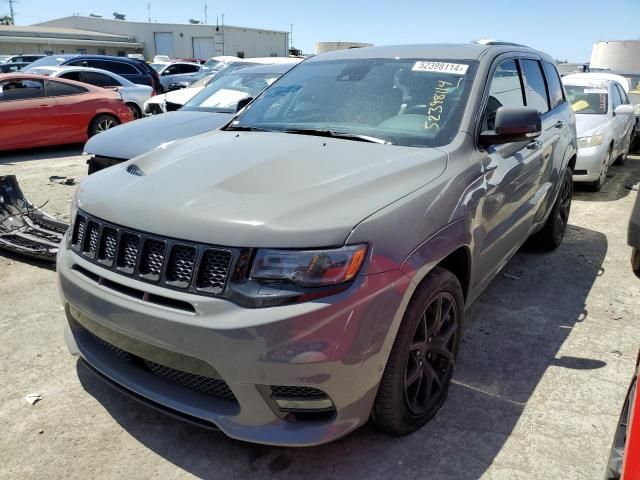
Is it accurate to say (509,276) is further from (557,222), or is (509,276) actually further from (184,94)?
(184,94)

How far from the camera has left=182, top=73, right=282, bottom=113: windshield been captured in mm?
6629

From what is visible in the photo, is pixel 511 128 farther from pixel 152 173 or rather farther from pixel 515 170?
pixel 152 173

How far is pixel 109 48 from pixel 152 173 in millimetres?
54279

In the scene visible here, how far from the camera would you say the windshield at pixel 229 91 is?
6629mm

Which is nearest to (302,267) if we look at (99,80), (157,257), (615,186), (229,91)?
(157,257)

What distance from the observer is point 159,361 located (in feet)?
7.27

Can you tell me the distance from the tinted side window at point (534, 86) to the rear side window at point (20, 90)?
28.0ft

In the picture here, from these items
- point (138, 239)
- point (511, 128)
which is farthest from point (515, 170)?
point (138, 239)

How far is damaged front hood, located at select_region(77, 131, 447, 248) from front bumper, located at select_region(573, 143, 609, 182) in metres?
5.58

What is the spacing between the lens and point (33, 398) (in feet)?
9.43

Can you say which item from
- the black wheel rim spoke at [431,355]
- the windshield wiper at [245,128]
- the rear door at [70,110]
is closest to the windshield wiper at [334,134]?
the windshield wiper at [245,128]

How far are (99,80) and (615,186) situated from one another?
10.4 metres

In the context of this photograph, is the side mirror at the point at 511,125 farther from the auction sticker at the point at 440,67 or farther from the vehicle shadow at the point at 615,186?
the vehicle shadow at the point at 615,186

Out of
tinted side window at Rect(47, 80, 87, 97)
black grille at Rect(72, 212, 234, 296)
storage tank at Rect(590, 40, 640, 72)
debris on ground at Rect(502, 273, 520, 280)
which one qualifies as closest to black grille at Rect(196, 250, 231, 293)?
black grille at Rect(72, 212, 234, 296)
